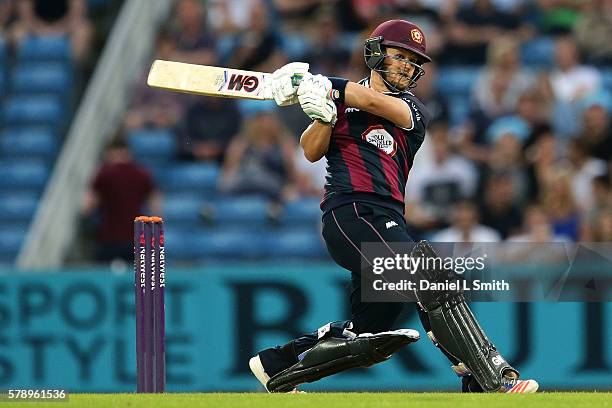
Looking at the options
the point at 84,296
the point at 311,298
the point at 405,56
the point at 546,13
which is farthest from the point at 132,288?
the point at 546,13

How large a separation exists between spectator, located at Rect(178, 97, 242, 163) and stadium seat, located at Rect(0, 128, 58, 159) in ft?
5.00

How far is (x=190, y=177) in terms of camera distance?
12.5 metres

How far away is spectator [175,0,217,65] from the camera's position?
13.0m

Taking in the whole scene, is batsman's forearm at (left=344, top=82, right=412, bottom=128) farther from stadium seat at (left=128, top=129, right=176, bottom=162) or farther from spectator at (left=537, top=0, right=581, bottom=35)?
spectator at (left=537, top=0, right=581, bottom=35)

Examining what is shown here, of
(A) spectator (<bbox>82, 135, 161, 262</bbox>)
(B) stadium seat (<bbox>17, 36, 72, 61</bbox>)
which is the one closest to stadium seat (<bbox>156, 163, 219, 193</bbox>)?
(A) spectator (<bbox>82, 135, 161, 262</bbox>)

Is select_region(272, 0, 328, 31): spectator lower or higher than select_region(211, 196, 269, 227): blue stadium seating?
higher

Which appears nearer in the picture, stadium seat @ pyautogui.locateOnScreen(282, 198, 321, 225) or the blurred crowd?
the blurred crowd

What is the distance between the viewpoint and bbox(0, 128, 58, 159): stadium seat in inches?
525

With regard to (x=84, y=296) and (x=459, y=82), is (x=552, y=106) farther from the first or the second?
(x=84, y=296)

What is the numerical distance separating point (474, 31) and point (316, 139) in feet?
20.2

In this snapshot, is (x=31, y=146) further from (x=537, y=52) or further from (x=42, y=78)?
(x=537, y=52)

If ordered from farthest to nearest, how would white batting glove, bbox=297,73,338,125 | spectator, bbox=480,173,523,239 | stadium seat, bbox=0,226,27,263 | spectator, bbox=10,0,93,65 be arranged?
spectator, bbox=10,0,93,65
stadium seat, bbox=0,226,27,263
spectator, bbox=480,173,523,239
white batting glove, bbox=297,73,338,125

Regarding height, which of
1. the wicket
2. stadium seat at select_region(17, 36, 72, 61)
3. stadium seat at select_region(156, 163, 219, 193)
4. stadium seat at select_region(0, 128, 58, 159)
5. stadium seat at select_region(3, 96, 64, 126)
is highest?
stadium seat at select_region(17, 36, 72, 61)

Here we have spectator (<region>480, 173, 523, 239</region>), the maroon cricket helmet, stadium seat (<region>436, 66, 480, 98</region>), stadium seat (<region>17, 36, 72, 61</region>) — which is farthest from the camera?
stadium seat (<region>17, 36, 72, 61</region>)
